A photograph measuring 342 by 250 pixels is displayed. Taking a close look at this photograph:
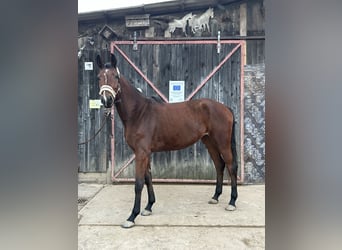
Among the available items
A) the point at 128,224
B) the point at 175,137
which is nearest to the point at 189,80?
the point at 175,137

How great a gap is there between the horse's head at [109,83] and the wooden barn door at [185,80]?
1341 mm

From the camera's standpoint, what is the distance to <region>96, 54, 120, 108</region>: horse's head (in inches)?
90.2

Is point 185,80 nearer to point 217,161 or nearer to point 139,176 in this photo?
point 217,161

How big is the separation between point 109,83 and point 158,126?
65 centimetres

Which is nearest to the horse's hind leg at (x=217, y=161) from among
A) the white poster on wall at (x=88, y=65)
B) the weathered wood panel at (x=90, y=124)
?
the weathered wood panel at (x=90, y=124)

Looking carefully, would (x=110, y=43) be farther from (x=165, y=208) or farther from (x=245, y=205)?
(x=245, y=205)

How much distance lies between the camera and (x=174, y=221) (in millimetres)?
2400

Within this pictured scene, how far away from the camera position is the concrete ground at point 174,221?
6.51 feet

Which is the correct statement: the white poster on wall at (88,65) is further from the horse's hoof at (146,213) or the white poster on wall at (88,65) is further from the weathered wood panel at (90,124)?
the horse's hoof at (146,213)

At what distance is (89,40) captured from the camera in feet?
12.1

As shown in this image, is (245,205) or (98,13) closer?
(245,205)

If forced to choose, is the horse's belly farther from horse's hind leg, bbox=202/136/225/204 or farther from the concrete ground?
the concrete ground
